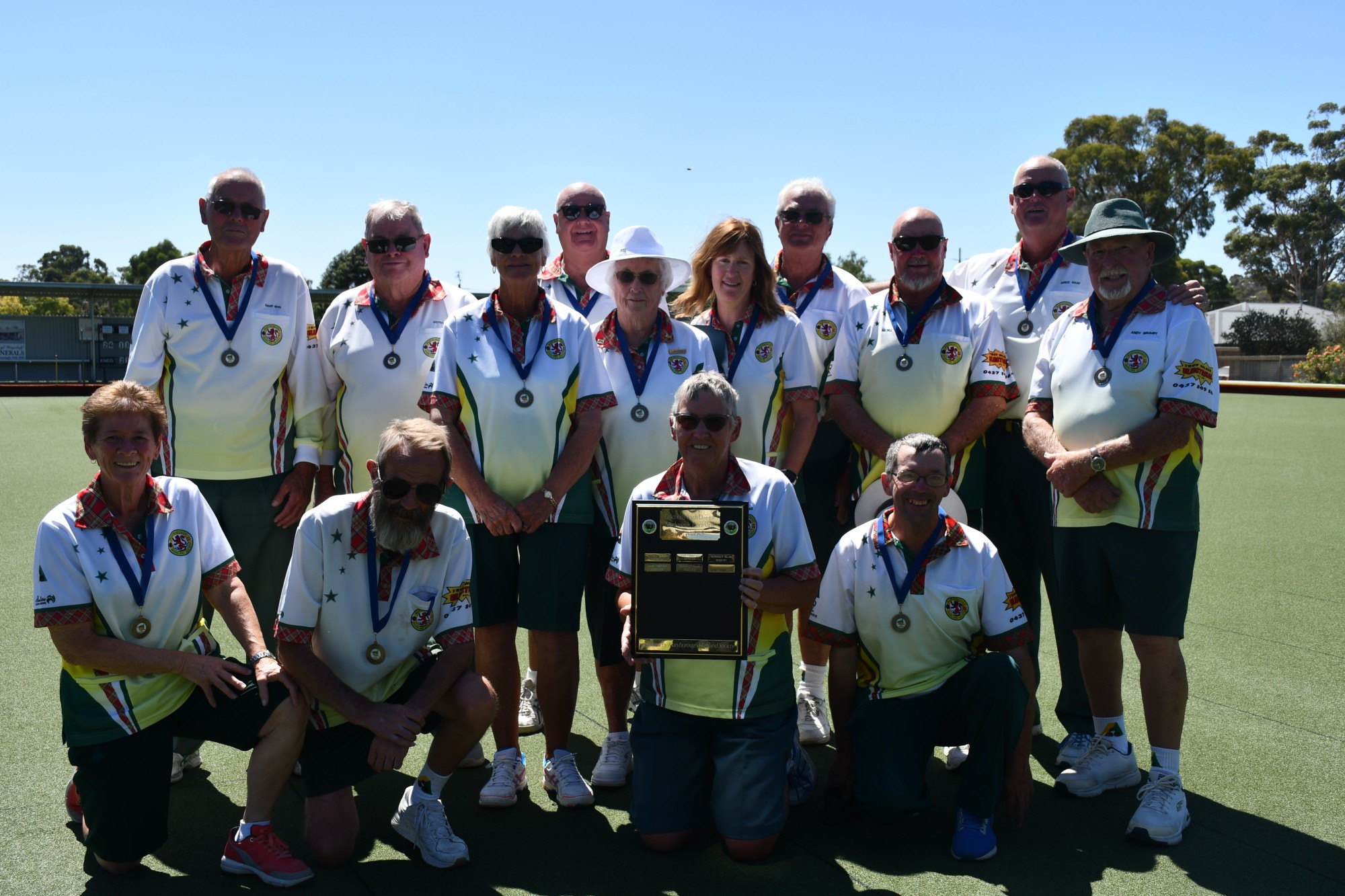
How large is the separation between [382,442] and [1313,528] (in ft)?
29.6

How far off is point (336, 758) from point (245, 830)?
1.19 feet

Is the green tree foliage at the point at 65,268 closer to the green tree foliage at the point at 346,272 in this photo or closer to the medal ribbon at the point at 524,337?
the green tree foliage at the point at 346,272

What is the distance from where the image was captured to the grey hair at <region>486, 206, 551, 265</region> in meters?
4.45

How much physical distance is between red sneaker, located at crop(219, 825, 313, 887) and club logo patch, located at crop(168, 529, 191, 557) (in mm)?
970

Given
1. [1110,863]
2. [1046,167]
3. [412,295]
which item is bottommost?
[1110,863]

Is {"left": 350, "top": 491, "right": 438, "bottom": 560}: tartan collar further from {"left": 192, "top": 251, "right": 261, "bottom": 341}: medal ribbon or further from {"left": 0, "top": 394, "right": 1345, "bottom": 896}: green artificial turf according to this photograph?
{"left": 192, "top": 251, "right": 261, "bottom": 341}: medal ribbon

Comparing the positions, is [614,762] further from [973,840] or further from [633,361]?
[633,361]

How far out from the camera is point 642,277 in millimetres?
4695

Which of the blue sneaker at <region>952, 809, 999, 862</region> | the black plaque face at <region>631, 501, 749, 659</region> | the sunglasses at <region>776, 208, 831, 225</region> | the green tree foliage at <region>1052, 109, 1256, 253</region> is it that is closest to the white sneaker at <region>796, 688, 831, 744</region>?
the blue sneaker at <region>952, 809, 999, 862</region>

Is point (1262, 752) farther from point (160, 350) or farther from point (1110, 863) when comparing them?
point (160, 350)

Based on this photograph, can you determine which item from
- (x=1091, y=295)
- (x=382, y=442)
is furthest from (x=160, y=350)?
(x=1091, y=295)

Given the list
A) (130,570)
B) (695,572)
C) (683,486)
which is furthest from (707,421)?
(130,570)

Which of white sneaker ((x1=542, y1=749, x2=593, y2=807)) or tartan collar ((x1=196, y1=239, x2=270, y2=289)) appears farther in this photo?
tartan collar ((x1=196, y1=239, x2=270, y2=289))

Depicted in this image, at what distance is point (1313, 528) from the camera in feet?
31.9
